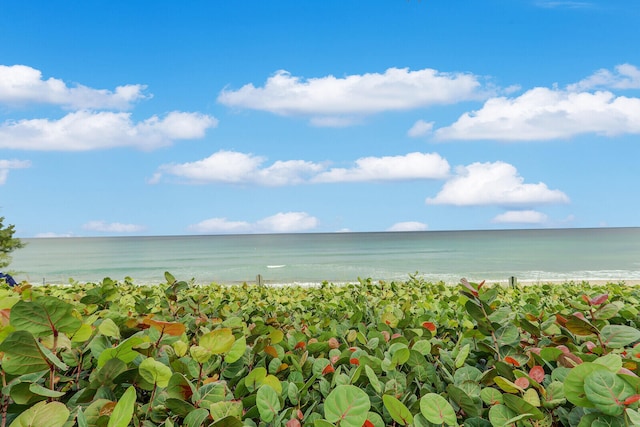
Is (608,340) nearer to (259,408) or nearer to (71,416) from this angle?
(259,408)

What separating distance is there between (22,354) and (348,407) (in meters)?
0.68

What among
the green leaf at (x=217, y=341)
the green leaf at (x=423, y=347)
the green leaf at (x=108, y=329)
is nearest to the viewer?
the green leaf at (x=217, y=341)

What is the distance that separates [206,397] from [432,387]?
24.7 inches

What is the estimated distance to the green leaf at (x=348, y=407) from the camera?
1.01 metres

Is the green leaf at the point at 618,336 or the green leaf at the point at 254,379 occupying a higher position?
the green leaf at the point at 618,336

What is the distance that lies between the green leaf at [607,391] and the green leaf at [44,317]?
3.60 ft

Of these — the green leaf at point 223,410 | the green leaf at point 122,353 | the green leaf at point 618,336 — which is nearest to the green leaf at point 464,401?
the green leaf at point 223,410

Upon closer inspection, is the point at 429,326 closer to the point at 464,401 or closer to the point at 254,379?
the point at 464,401

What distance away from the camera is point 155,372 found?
3.74 ft

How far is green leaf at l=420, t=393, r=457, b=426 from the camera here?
41.8 inches

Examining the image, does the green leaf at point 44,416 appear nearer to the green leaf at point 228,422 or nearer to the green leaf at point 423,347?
the green leaf at point 228,422

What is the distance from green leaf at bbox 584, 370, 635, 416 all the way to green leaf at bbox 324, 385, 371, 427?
0.44m

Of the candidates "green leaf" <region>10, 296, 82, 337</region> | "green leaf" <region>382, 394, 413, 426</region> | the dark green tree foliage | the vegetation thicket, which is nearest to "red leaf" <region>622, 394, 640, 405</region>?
the vegetation thicket

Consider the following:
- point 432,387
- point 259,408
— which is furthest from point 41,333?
point 432,387
